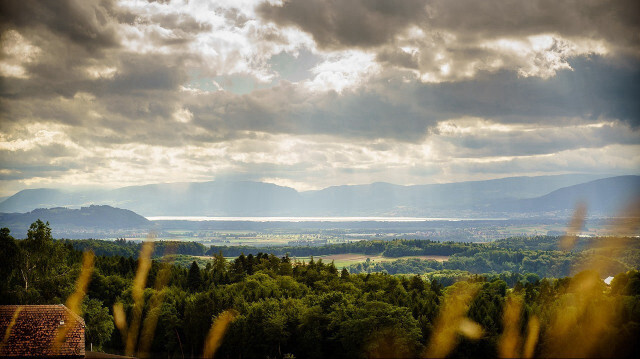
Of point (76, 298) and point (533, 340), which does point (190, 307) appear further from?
point (533, 340)

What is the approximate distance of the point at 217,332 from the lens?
254ft

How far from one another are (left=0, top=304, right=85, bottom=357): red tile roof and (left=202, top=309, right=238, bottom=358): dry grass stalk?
27.5m

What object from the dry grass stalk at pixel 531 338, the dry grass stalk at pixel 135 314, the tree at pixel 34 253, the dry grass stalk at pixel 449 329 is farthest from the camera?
the dry grass stalk at pixel 135 314

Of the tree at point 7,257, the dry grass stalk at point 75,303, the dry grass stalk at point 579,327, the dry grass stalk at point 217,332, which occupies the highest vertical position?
the tree at point 7,257

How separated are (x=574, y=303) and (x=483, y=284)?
1212 inches

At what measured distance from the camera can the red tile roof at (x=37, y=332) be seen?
49.0m

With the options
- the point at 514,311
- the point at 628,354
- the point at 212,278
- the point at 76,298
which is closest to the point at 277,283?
the point at 212,278

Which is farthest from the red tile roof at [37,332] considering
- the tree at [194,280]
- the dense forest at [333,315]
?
the tree at [194,280]

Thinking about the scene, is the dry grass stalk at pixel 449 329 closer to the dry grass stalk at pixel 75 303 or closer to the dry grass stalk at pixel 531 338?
the dry grass stalk at pixel 531 338

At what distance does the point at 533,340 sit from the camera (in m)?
60.7

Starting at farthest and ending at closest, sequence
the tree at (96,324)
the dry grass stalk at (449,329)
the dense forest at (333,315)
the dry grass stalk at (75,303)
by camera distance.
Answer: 1. the tree at (96,324)
2. the dry grass stalk at (449,329)
3. the dense forest at (333,315)
4. the dry grass stalk at (75,303)

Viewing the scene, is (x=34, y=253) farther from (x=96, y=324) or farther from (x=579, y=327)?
(x=579, y=327)

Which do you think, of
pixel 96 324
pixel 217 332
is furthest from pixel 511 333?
pixel 96 324

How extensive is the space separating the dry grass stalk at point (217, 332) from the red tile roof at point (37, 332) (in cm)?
2748
